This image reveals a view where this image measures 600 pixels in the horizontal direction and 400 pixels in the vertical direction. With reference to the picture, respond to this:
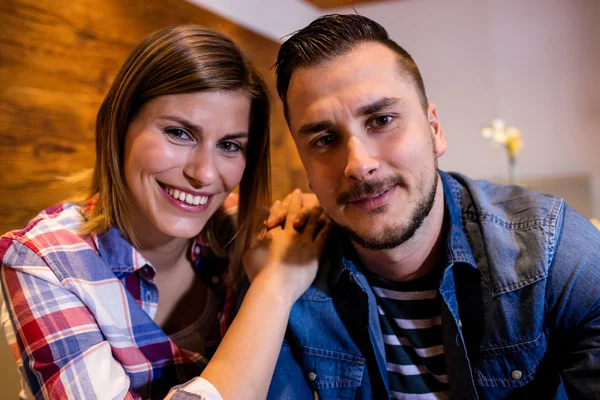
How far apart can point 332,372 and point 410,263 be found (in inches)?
12.7

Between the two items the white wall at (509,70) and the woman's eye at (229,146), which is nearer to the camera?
the woman's eye at (229,146)

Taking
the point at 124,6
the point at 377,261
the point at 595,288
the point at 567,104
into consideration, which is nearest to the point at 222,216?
the point at 377,261

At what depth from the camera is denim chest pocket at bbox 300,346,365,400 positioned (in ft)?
3.74

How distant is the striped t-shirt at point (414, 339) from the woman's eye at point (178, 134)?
627 mm

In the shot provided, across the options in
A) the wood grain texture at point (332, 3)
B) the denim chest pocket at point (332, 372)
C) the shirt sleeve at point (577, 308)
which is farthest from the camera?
the wood grain texture at point (332, 3)

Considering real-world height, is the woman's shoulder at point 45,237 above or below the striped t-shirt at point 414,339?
above

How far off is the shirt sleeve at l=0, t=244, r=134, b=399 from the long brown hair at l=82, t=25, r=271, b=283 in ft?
0.63

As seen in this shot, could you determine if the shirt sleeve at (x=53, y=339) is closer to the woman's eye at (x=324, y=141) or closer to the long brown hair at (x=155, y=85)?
the long brown hair at (x=155, y=85)

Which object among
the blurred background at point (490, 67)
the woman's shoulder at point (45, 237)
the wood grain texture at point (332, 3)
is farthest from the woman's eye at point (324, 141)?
the wood grain texture at point (332, 3)

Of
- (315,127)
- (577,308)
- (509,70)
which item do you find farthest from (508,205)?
(509,70)

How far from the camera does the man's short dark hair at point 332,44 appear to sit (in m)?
1.11

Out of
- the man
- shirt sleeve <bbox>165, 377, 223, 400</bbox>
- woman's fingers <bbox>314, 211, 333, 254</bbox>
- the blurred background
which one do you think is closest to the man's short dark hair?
the man

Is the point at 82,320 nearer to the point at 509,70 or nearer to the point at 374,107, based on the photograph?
the point at 374,107

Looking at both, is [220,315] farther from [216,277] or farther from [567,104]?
[567,104]
